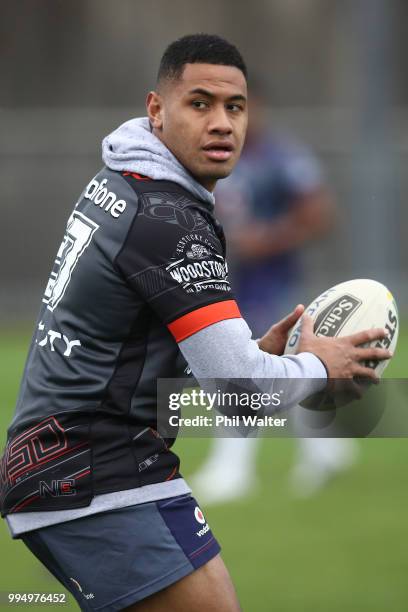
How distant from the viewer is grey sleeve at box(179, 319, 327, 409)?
340 cm

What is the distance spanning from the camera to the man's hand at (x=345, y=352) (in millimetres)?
3617

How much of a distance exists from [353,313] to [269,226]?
4181mm

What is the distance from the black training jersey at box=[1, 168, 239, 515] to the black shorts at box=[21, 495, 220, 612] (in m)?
0.08

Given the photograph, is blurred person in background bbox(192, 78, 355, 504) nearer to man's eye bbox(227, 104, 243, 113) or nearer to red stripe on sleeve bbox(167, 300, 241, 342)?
man's eye bbox(227, 104, 243, 113)

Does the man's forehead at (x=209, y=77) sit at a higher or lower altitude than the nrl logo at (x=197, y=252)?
higher

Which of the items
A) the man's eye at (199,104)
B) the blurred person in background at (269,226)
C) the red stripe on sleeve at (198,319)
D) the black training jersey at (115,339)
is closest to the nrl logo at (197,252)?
the black training jersey at (115,339)

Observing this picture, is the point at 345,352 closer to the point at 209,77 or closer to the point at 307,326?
the point at 307,326

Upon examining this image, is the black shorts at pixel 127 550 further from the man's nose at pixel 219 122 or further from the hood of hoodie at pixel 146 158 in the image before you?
the man's nose at pixel 219 122

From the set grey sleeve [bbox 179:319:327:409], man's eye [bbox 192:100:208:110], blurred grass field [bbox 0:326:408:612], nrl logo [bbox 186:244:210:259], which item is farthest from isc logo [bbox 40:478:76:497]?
blurred grass field [bbox 0:326:408:612]

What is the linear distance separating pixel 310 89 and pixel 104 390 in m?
16.2

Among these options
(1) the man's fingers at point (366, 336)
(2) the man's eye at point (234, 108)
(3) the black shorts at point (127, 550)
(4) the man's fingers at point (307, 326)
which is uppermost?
(2) the man's eye at point (234, 108)

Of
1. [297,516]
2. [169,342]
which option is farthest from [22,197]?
[169,342]

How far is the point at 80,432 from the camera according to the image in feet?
11.6

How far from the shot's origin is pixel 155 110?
3842 millimetres
